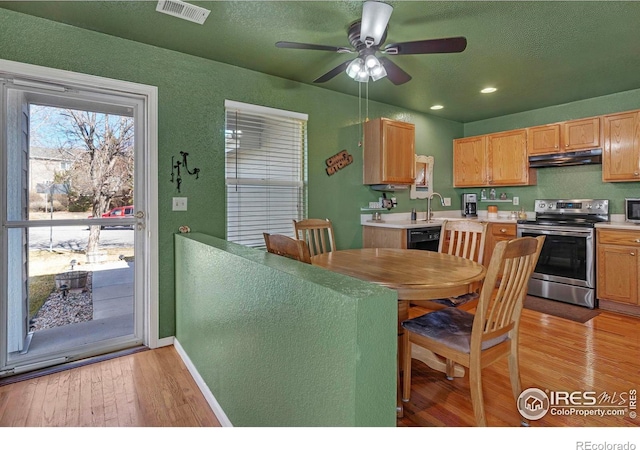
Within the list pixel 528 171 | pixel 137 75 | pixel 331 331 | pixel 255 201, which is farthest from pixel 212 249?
pixel 528 171

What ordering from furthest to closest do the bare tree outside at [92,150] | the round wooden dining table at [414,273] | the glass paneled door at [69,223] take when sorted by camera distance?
1. the bare tree outside at [92,150]
2. the glass paneled door at [69,223]
3. the round wooden dining table at [414,273]

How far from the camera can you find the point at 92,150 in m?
2.49

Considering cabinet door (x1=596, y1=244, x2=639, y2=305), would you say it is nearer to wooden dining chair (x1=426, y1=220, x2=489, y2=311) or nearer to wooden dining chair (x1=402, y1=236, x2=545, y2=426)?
wooden dining chair (x1=426, y1=220, x2=489, y2=311)

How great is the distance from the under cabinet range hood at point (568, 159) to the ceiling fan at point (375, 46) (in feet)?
9.02

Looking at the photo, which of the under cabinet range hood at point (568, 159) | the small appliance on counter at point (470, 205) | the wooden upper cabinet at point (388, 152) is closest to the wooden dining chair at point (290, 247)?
the wooden upper cabinet at point (388, 152)

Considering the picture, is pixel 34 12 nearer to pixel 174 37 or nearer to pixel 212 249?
pixel 174 37

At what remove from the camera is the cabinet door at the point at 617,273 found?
10.5ft

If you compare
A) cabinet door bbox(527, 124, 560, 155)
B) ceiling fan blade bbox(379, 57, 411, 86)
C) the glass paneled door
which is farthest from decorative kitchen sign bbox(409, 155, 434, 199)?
the glass paneled door

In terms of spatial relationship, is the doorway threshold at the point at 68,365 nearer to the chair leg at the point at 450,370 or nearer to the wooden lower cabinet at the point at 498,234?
the chair leg at the point at 450,370

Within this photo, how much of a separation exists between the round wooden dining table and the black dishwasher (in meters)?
1.16

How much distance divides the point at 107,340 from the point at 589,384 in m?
3.41

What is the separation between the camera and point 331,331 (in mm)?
920

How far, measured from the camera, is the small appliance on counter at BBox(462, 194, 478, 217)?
5156 mm

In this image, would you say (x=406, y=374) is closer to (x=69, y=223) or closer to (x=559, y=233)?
(x=69, y=223)
